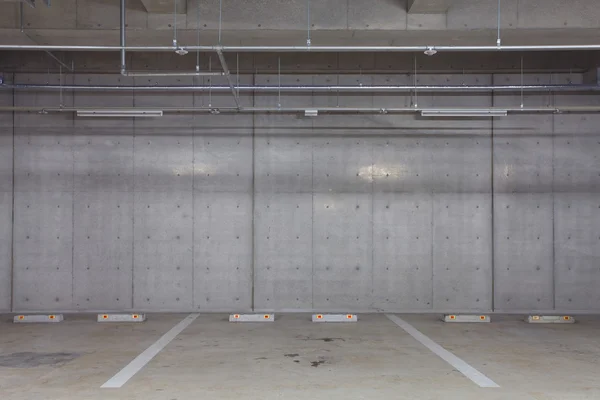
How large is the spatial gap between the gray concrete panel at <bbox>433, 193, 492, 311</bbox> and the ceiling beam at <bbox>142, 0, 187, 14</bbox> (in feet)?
21.3

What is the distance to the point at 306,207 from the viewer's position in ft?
36.2

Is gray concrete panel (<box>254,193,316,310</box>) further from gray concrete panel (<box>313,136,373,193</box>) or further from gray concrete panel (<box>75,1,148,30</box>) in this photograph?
gray concrete panel (<box>75,1,148,30</box>)

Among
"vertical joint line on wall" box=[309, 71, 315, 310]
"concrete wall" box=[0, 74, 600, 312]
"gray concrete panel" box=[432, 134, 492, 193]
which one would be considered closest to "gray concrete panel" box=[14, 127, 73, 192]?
"concrete wall" box=[0, 74, 600, 312]

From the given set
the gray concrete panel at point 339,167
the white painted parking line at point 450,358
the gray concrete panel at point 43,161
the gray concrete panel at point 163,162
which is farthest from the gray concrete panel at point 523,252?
the gray concrete panel at point 43,161

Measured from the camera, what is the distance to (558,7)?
792 centimetres

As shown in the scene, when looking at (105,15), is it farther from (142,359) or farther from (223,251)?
(142,359)

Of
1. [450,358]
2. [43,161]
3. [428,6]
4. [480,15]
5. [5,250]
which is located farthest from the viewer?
[43,161]

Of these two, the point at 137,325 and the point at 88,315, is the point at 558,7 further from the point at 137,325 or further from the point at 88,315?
the point at 88,315

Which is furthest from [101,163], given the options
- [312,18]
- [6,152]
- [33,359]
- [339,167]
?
[312,18]

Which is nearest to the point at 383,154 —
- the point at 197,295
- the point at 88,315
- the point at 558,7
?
the point at 558,7

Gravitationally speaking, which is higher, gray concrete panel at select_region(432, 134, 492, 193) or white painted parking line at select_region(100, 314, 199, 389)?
gray concrete panel at select_region(432, 134, 492, 193)

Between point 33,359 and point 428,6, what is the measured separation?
25.4 ft

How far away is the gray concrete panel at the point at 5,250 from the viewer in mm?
10852

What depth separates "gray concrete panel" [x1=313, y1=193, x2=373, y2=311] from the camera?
35.9 ft
